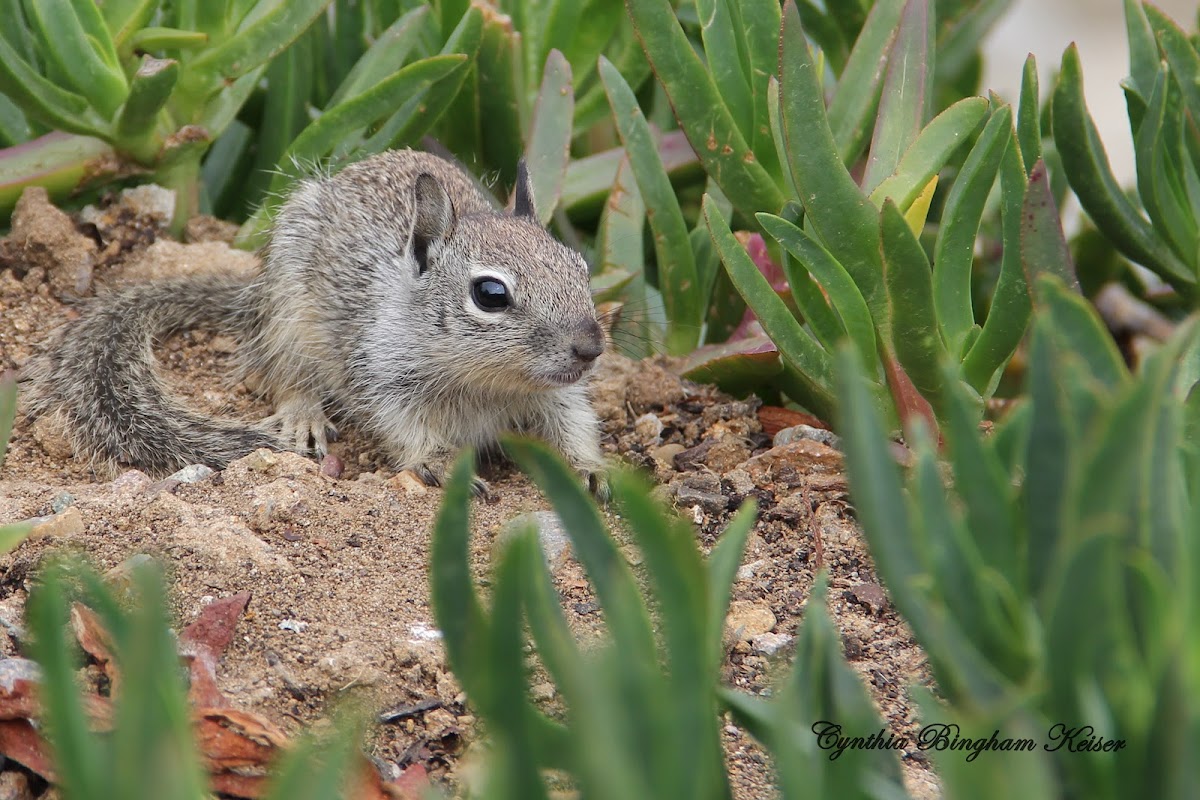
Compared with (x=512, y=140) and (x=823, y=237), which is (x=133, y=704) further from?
(x=512, y=140)

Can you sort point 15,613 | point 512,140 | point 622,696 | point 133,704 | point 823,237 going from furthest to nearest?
point 512,140 → point 823,237 → point 15,613 → point 622,696 → point 133,704

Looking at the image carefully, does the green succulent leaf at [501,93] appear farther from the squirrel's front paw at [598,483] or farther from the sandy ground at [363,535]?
the squirrel's front paw at [598,483]

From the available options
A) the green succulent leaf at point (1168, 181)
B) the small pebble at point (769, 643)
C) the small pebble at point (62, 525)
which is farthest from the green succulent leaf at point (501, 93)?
the small pebble at point (769, 643)

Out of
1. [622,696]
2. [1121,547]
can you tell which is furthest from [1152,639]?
[622,696]

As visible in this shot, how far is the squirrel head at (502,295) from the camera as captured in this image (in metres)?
3.77

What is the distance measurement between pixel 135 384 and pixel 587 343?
1.41m

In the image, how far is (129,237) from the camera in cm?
427

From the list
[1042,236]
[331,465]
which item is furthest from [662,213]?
[1042,236]

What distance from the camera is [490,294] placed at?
3.93 meters

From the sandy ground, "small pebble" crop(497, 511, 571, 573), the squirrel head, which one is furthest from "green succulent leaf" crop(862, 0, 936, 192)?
"small pebble" crop(497, 511, 571, 573)

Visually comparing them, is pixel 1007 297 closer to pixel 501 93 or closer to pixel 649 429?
pixel 649 429

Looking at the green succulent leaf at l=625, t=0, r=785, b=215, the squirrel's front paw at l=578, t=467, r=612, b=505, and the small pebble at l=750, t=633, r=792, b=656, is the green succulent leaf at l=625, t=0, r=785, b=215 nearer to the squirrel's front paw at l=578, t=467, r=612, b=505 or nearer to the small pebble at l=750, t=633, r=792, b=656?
the squirrel's front paw at l=578, t=467, r=612, b=505

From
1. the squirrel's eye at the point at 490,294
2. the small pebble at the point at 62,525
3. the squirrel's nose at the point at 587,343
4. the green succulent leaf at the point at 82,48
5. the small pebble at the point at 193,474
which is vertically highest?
the green succulent leaf at the point at 82,48

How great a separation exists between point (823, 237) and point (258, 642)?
5.30 ft
